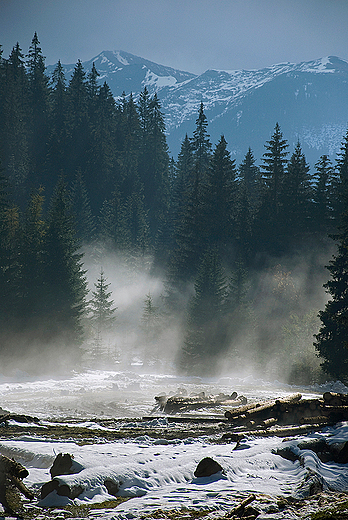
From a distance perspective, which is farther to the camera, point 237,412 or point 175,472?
point 237,412

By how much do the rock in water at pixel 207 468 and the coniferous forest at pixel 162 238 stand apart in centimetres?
1072

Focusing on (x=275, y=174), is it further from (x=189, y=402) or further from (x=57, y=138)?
(x=189, y=402)

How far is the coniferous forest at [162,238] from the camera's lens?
40.6m

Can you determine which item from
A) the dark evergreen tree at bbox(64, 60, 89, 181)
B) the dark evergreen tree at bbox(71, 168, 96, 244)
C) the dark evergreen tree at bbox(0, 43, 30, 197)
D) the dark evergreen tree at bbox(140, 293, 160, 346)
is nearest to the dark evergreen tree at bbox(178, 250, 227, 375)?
the dark evergreen tree at bbox(140, 293, 160, 346)

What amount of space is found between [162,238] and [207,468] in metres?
71.1

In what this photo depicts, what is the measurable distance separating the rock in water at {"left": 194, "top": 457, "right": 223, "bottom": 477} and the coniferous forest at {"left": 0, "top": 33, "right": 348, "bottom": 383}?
35.2 feet

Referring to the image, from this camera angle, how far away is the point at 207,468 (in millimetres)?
8336

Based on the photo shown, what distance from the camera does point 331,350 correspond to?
1048 inches

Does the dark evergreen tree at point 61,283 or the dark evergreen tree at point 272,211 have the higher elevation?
the dark evergreen tree at point 272,211

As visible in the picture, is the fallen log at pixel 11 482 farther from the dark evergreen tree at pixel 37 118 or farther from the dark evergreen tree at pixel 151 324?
the dark evergreen tree at pixel 37 118

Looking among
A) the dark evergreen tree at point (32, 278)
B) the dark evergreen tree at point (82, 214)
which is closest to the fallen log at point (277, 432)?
the dark evergreen tree at point (32, 278)

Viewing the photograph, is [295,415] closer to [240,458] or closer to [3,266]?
[240,458]

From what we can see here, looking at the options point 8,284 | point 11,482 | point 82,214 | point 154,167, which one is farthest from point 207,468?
point 154,167

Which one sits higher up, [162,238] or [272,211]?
[272,211]
